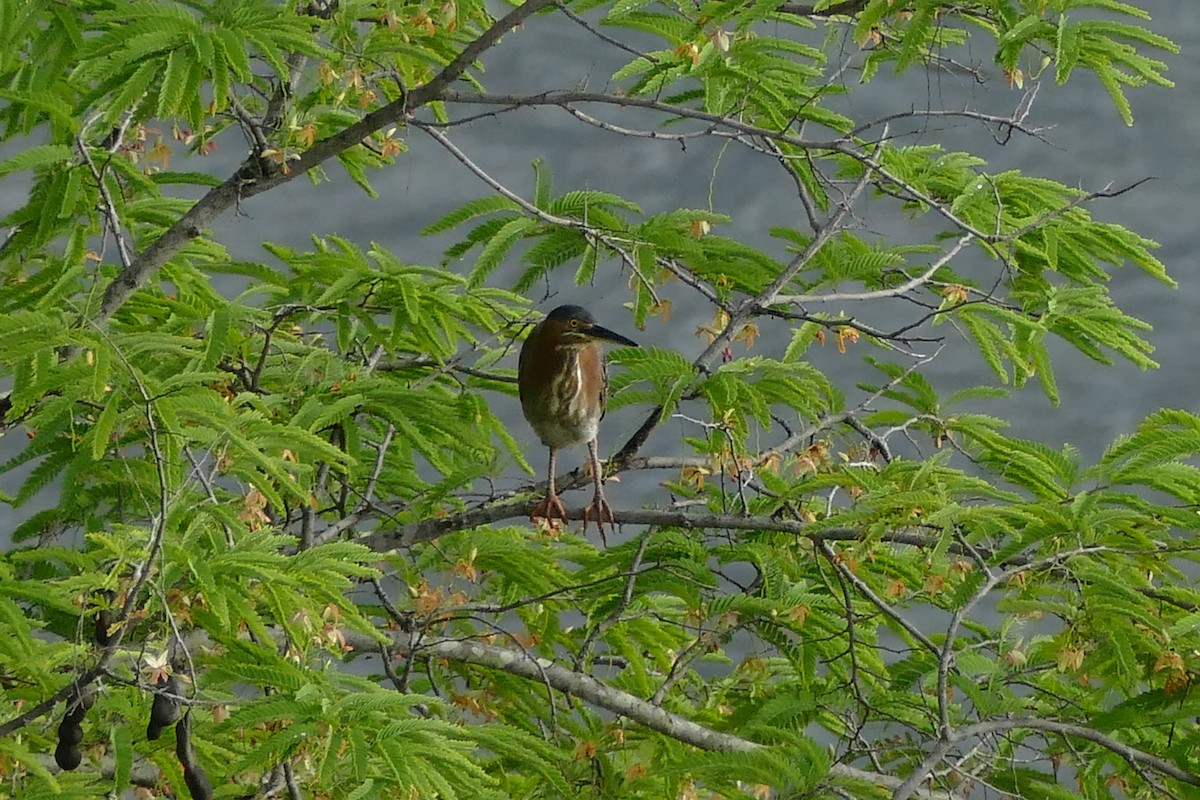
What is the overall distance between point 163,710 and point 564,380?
4.09ft

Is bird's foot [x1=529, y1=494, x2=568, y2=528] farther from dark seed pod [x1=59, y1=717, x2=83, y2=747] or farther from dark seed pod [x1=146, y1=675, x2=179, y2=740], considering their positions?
dark seed pod [x1=59, y1=717, x2=83, y2=747]

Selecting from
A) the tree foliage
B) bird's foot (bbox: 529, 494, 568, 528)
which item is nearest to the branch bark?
the tree foliage

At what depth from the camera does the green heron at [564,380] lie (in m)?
3.50

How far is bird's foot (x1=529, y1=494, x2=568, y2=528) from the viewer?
3.26m

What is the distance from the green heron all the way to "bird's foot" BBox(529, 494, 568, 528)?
0.15 m

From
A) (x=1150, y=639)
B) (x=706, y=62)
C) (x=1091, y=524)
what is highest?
(x=706, y=62)

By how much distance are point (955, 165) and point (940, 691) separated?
4.61 feet

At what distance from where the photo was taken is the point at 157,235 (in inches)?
135

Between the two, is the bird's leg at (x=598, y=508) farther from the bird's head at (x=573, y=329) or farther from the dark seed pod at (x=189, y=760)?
Result: the dark seed pod at (x=189, y=760)

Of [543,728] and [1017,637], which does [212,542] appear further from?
[1017,637]

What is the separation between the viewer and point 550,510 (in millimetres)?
3279

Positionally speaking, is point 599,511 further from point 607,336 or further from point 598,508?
point 607,336

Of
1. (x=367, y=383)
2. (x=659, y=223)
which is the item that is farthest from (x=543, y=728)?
(x=659, y=223)

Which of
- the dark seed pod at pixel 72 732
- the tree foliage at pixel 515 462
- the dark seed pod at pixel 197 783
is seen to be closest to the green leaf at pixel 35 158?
the tree foliage at pixel 515 462
